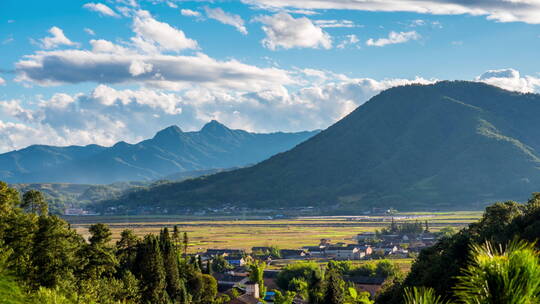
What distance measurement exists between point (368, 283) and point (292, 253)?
161ft

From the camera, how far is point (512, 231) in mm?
51969

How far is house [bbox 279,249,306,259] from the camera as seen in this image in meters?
134

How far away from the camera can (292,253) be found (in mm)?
137000

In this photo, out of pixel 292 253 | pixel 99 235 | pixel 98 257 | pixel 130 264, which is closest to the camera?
pixel 98 257

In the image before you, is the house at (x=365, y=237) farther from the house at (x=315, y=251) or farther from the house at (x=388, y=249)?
the house at (x=315, y=251)

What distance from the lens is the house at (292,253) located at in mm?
133712

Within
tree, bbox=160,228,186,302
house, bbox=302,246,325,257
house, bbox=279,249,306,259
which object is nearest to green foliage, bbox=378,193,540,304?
tree, bbox=160,228,186,302

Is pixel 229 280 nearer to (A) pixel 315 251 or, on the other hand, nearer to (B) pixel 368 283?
(B) pixel 368 283

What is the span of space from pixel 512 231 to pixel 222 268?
66.7 metres

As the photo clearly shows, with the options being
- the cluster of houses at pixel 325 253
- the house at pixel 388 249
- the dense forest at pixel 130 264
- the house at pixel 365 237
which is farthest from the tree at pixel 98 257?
the house at pixel 365 237

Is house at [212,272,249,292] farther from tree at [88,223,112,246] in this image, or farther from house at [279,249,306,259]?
tree at [88,223,112,246]

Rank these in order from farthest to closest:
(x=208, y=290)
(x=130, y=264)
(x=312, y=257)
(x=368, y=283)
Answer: (x=312, y=257) → (x=368, y=283) → (x=208, y=290) → (x=130, y=264)

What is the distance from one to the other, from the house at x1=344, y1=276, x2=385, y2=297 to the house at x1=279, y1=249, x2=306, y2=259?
135 ft

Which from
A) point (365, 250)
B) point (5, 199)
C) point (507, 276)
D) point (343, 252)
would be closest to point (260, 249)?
point (343, 252)
